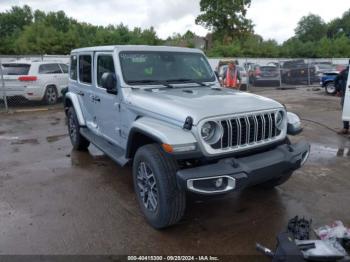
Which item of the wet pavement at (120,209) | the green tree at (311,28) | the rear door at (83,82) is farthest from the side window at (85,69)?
the green tree at (311,28)

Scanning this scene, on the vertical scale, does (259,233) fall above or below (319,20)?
below

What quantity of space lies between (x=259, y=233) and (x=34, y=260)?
224 cm

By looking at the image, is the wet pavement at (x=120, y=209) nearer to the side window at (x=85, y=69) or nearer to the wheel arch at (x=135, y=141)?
the wheel arch at (x=135, y=141)

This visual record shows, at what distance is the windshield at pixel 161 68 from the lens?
458 cm

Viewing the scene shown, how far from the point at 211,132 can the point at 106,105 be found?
6.71ft

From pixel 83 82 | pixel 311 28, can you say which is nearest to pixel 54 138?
pixel 83 82

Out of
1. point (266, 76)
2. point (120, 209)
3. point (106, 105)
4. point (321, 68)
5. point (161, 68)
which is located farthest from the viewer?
point (321, 68)

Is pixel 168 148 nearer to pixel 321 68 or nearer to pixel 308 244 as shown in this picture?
pixel 308 244

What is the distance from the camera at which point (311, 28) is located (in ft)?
275

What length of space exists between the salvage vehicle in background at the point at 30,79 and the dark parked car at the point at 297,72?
13566 mm

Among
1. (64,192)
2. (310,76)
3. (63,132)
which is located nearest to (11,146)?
(63,132)

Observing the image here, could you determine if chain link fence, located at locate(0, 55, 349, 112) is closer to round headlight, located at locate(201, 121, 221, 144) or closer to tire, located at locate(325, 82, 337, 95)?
tire, located at locate(325, 82, 337, 95)

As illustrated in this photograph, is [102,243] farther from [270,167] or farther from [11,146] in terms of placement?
[11,146]

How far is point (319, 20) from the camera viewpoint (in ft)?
284
